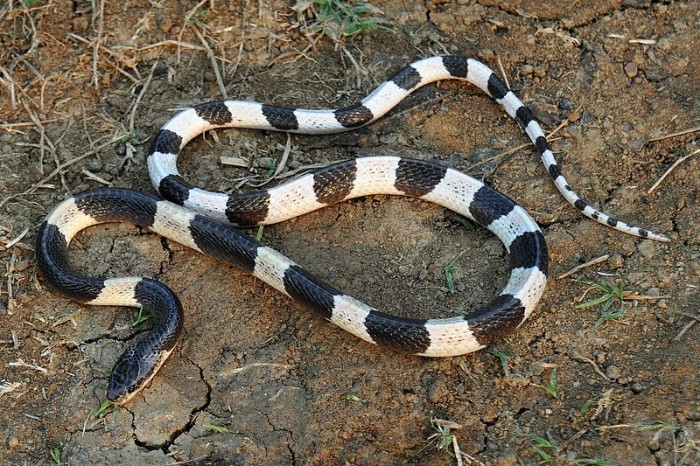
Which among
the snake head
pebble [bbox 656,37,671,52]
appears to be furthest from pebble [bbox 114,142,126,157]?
pebble [bbox 656,37,671,52]

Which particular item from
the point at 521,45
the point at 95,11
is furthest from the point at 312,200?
the point at 95,11

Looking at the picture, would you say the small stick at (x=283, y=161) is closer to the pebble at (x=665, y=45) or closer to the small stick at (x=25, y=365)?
the small stick at (x=25, y=365)

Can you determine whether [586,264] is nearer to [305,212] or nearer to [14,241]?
[305,212]

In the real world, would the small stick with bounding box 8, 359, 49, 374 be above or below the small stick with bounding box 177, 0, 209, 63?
below

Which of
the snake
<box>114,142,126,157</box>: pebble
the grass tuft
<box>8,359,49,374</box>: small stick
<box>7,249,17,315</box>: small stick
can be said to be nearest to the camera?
the snake

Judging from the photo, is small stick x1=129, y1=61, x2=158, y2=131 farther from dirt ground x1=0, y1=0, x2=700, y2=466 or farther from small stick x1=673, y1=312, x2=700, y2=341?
small stick x1=673, y1=312, x2=700, y2=341

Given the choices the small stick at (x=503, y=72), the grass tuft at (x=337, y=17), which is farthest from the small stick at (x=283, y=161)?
the small stick at (x=503, y=72)
